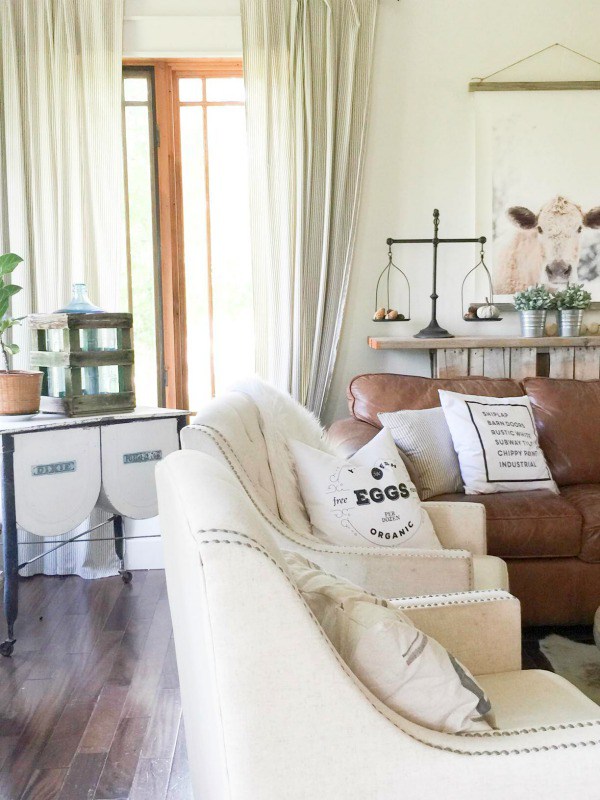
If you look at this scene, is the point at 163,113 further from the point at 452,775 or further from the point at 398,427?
the point at 452,775

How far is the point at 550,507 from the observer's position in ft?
10.2

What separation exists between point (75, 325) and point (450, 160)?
2025mm

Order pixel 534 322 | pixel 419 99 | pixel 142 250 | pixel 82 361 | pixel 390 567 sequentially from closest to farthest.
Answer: pixel 390 567 < pixel 82 361 < pixel 534 322 < pixel 419 99 < pixel 142 250

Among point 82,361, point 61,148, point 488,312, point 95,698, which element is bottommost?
point 95,698

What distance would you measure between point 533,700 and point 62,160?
10.9ft

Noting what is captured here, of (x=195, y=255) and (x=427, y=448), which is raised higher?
(x=195, y=255)

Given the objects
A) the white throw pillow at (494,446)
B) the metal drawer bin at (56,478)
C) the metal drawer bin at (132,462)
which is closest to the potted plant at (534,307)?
the white throw pillow at (494,446)

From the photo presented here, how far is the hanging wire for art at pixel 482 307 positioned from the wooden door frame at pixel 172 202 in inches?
54.5

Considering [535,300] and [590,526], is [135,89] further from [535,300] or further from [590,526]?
[590,526]

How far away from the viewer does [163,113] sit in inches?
163

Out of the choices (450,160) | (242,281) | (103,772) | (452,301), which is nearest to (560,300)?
(452,301)

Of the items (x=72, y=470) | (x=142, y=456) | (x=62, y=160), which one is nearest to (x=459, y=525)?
(x=142, y=456)

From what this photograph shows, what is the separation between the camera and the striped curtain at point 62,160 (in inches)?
154

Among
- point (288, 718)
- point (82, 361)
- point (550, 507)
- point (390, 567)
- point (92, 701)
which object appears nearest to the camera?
point (288, 718)
